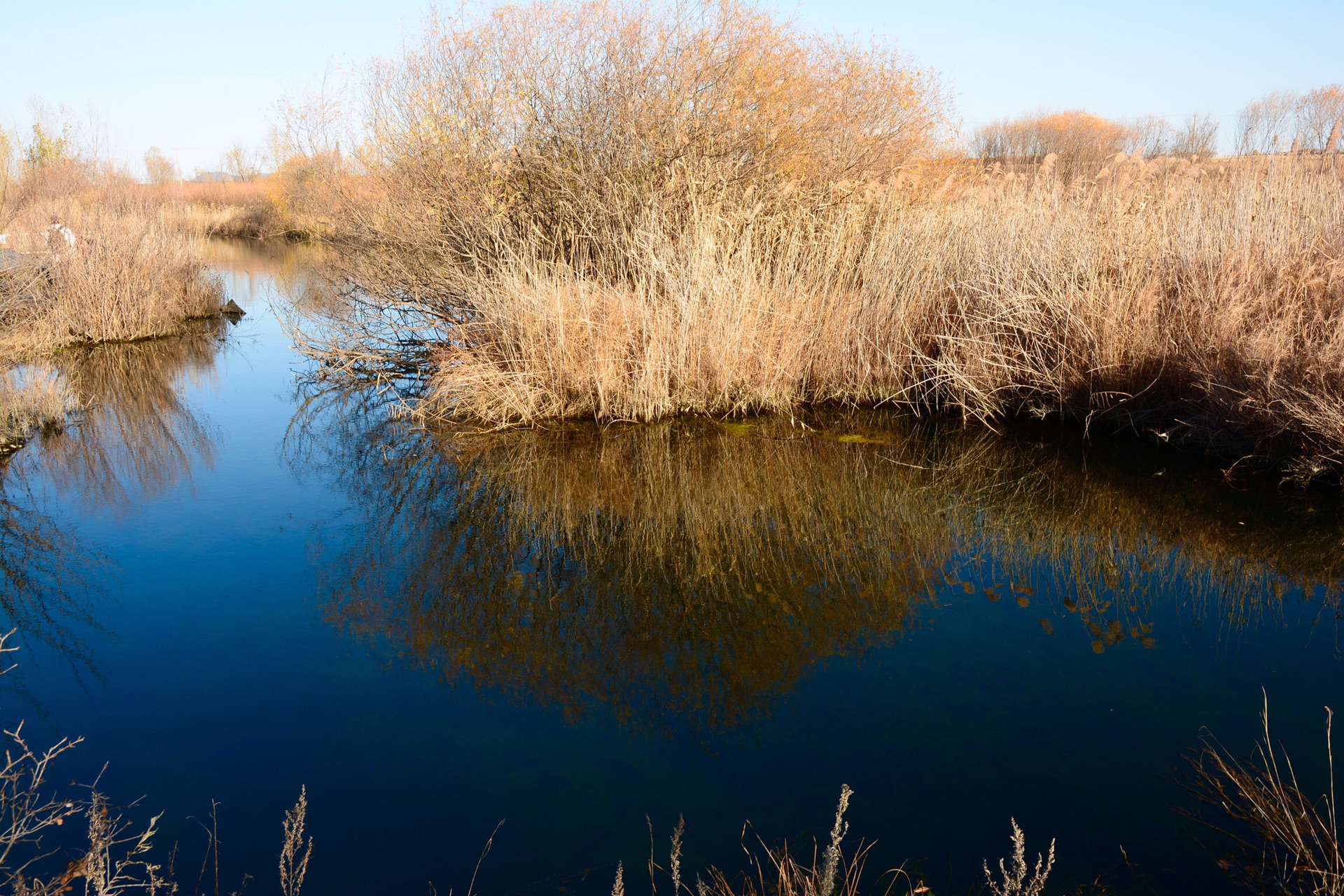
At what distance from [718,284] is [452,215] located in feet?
10.3

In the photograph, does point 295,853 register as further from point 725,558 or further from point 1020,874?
point 725,558

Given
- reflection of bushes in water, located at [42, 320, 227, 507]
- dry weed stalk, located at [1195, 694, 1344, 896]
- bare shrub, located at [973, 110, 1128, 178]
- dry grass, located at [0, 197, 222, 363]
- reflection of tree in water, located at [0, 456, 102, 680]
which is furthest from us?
bare shrub, located at [973, 110, 1128, 178]

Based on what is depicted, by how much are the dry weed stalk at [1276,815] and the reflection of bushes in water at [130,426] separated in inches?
242

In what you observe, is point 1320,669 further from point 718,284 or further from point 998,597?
point 718,284

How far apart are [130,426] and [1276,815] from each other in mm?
8349

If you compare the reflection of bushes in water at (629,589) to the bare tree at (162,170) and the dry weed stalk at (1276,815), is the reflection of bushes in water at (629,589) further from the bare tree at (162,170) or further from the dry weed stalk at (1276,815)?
the bare tree at (162,170)

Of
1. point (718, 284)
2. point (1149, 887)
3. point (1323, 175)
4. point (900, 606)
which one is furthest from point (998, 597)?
point (1323, 175)

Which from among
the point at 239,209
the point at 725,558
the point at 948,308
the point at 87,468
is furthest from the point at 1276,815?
the point at 239,209

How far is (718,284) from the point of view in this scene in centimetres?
706

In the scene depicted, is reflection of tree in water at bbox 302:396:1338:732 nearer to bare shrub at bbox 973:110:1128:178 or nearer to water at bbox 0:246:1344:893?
water at bbox 0:246:1344:893

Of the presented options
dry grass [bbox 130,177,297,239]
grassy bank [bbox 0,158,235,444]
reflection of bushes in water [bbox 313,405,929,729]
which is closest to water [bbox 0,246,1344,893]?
reflection of bushes in water [bbox 313,405,929,729]

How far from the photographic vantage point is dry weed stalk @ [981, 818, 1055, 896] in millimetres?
1836

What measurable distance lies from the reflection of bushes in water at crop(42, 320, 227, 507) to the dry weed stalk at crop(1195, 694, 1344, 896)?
20.2 ft

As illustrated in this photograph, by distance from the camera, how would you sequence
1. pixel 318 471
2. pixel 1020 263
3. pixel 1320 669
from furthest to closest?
pixel 1020 263, pixel 318 471, pixel 1320 669
